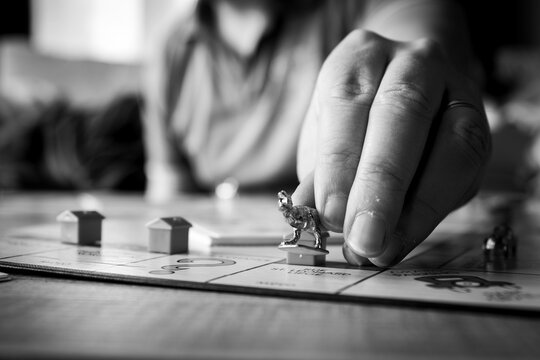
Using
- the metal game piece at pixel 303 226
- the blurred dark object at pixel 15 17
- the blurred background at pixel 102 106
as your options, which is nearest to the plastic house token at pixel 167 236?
the metal game piece at pixel 303 226

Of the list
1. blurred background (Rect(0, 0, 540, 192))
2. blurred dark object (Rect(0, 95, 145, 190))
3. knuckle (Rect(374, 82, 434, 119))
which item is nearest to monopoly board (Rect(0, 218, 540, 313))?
knuckle (Rect(374, 82, 434, 119))

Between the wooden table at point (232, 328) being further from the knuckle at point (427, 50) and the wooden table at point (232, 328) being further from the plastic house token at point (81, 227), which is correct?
the knuckle at point (427, 50)

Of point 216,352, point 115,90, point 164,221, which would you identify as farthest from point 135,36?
point 216,352

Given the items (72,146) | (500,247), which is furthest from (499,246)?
(72,146)

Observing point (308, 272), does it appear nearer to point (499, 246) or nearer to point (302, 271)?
point (302, 271)

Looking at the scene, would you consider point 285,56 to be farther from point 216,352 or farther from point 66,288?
point 216,352

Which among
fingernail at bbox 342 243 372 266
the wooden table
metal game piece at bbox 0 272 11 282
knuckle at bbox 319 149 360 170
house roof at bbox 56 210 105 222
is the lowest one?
the wooden table

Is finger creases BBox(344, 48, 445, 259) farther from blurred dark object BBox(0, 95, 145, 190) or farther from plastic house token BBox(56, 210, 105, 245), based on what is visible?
blurred dark object BBox(0, 95, 145, 190)
